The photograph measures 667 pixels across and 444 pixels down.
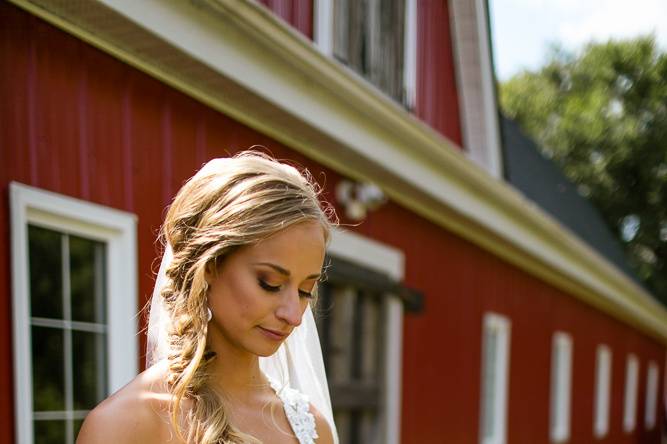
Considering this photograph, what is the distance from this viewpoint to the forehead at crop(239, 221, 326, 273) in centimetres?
162

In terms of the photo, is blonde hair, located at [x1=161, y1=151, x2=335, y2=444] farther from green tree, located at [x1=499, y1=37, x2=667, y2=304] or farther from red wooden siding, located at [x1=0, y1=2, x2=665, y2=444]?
green tree, located at [x1=499, y1=37, x2=667, y2=304]

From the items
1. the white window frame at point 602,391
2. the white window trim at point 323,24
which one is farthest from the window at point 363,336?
the white window frame at point 602,391

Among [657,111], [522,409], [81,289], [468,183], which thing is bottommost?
[522,409]

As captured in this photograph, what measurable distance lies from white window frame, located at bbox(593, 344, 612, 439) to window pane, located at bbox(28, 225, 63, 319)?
12.0 meters

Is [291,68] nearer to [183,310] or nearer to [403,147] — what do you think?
[403,147]

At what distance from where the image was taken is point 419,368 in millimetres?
6992

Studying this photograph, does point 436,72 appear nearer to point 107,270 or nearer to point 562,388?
point 107,270

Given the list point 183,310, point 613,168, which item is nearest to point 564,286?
point 183,310

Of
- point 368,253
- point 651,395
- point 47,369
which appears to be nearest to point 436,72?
point 368,253

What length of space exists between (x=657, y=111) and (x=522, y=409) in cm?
1639

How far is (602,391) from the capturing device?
1475 centimetres

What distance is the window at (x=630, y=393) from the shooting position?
55.1ft

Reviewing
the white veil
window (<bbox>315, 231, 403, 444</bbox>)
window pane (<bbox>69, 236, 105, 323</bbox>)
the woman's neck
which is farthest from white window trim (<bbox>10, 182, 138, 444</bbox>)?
window (<bbox>315, 231, 403, 444</bbox>)

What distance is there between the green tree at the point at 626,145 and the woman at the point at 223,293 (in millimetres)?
23051
